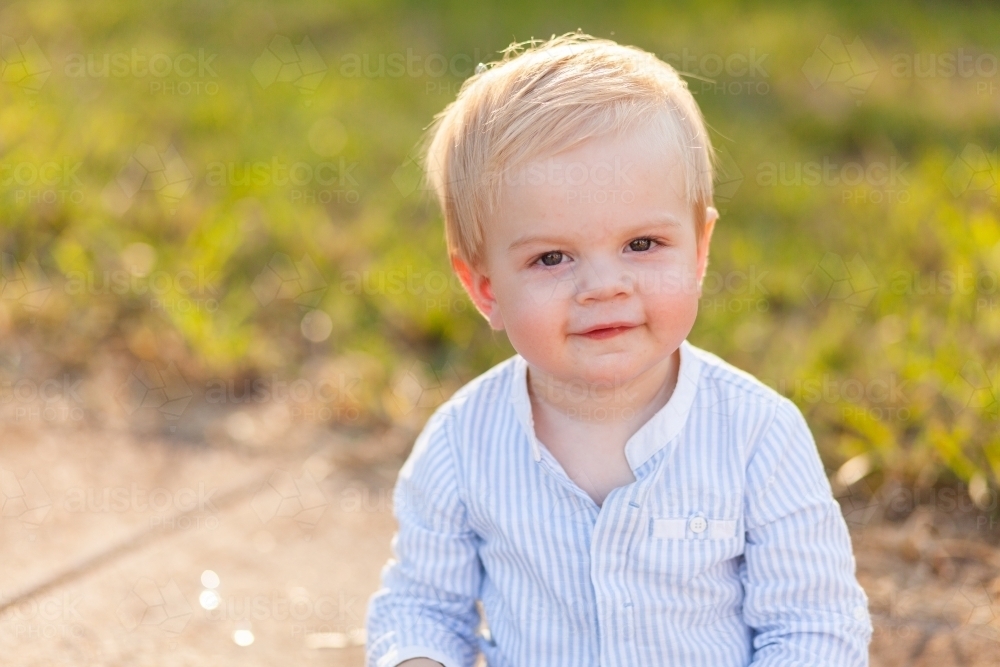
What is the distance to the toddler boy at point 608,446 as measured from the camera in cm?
153

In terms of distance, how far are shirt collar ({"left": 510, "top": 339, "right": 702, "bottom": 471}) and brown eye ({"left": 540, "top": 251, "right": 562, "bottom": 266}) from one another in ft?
0.80

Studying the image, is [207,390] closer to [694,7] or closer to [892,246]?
[892,246]

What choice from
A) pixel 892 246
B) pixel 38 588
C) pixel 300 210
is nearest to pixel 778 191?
pixel 892 246

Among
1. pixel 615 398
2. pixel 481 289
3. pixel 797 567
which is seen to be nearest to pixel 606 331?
pixel 615 398

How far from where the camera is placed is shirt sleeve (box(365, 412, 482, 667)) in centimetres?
170

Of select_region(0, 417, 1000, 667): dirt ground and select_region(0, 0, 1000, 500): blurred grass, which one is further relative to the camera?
select_region(0, 0, 1000, 500): blurred grass

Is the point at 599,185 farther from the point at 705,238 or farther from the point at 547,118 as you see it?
the point at 705,238

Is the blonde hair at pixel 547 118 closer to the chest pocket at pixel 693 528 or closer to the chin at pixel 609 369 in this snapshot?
the chin at pixel 609 369

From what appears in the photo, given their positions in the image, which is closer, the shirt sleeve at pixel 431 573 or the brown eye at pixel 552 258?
the brown eye at pixel 552 258

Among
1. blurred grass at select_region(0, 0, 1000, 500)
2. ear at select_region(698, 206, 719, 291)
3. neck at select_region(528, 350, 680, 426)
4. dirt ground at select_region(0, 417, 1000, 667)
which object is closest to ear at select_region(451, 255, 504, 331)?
neck at select_region(528, 350, 680, 426)

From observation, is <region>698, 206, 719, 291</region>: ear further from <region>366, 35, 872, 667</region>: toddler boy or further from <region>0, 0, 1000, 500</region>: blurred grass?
<region>0, 0, 1000, 500</region>: blurred grass

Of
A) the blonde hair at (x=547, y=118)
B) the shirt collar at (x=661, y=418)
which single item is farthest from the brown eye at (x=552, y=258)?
the shirt collar at (x=661, y=418)

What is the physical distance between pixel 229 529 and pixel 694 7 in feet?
15.8

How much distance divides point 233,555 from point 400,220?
5.78 ft
